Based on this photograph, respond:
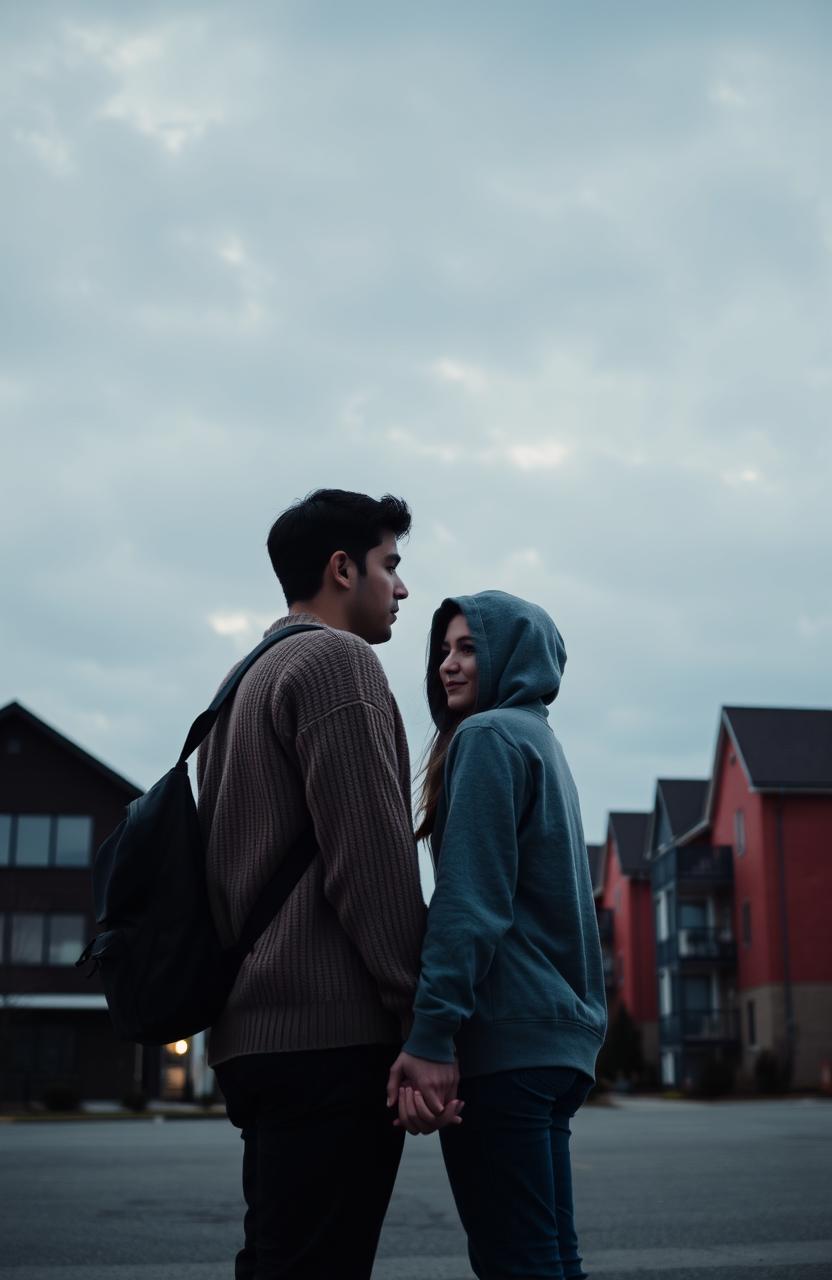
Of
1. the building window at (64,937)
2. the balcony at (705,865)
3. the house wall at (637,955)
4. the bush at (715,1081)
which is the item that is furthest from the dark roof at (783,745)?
the building window at (64,937)

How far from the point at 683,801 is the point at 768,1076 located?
17.2 meters

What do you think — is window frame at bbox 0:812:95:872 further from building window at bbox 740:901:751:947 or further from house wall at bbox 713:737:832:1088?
building window at bbox 740:901:751:947

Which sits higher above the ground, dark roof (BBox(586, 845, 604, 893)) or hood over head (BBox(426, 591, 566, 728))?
dark roof (BBox(586, 845, 604, 893))

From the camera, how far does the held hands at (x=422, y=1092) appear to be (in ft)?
9.07

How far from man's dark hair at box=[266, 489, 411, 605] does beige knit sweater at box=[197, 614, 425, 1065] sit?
294 millimetres

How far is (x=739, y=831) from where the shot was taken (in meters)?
48.3

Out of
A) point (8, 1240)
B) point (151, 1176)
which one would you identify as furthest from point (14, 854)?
point (8, 1240)

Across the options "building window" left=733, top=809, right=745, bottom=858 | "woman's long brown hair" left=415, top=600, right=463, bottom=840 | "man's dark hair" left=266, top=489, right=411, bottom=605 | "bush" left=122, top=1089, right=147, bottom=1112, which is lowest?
"bush" left=122, top=1089, right=147, bottom=1112

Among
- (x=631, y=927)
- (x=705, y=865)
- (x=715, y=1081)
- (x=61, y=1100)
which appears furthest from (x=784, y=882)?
(x=61, y=1100)

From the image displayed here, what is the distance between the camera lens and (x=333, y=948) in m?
2.91

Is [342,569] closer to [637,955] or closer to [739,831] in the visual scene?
[739,831]

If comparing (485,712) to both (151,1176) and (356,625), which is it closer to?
(356,625)

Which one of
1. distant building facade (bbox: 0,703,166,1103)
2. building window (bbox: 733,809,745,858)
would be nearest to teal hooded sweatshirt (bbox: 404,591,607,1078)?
distant building facade (bbox: 0,703,166,1103)

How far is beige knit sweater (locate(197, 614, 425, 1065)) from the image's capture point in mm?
2873
